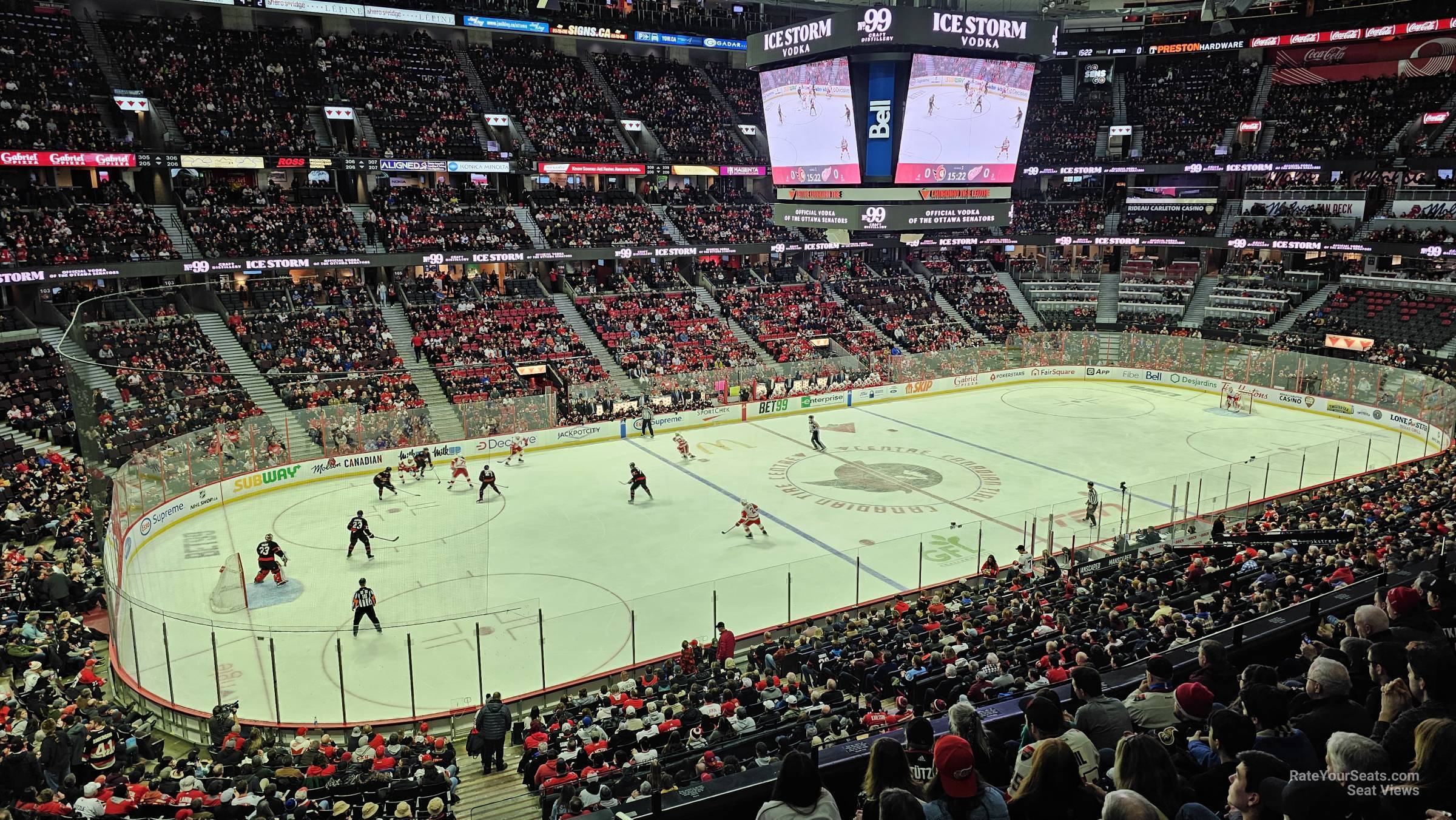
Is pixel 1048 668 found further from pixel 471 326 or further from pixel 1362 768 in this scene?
pixel 471 326

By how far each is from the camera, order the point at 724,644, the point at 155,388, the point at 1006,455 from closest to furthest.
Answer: the point at 724,644 → the point at 155,388 → the point at 1006,455

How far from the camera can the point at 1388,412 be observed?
34.0m

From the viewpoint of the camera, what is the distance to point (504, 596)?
19.8m

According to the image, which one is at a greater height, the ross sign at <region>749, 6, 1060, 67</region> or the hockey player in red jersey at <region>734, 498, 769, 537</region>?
the ross sign at <region>749, 6, 1060, 67</region>

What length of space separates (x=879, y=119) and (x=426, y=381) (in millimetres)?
20001

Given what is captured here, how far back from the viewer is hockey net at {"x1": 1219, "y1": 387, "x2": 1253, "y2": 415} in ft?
126

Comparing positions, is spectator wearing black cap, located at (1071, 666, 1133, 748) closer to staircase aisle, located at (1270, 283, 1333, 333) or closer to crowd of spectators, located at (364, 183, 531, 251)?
crowd of spectators, located at (364, 183, 531, 251)

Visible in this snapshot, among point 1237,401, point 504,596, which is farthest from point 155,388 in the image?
point 1237,401

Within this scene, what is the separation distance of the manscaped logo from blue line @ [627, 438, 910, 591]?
1.82 meters

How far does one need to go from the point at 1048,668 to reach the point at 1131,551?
32.8ft

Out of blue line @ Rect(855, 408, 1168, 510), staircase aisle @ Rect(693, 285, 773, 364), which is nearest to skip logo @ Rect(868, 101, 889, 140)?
blue line @ Rect(855, 408, 1168, 510)

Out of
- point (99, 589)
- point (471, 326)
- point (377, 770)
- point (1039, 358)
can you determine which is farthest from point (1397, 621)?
point (1039, 358)

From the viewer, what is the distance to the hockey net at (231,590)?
19.2 metres

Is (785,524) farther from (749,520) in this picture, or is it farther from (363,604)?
(363,604)
